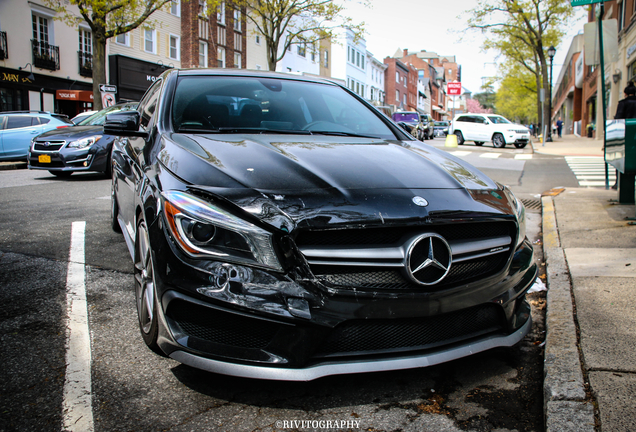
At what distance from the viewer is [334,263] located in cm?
215

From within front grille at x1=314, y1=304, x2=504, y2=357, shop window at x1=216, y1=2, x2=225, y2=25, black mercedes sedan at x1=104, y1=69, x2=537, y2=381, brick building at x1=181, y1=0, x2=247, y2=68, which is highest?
shop window at x1=216, y1=2, x2=225, y2=25

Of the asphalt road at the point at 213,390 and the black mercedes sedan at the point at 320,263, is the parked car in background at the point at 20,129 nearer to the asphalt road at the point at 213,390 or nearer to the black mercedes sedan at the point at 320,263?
the asphalt road at the point at 213,390

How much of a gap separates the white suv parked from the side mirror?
984 inches

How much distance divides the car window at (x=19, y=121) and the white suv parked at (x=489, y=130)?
19.6 metres

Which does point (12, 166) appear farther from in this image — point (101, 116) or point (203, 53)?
point (203, 53)

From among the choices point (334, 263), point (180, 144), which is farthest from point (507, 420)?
point (180, 144)

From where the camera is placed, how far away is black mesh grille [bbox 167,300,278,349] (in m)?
2.12

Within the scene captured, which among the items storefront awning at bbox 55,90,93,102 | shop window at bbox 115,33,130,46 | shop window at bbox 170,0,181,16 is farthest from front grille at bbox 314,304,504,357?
shop window at bbox 170,0,181,16

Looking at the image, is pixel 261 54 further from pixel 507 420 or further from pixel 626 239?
pixel 507 420

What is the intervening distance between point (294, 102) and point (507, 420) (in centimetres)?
250

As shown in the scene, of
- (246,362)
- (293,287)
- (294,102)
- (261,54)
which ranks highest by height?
(261,54)

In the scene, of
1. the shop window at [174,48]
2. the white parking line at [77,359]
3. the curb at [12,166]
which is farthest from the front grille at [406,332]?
the shop window at [174,48]

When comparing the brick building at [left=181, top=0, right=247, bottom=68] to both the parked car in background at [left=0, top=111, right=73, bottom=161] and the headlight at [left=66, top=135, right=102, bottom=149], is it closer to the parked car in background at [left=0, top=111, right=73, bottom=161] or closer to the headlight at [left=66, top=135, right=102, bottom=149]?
the parked car in background at [left=0, top=111, right=73, bottom=161]

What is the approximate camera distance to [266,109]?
12.1 feet
